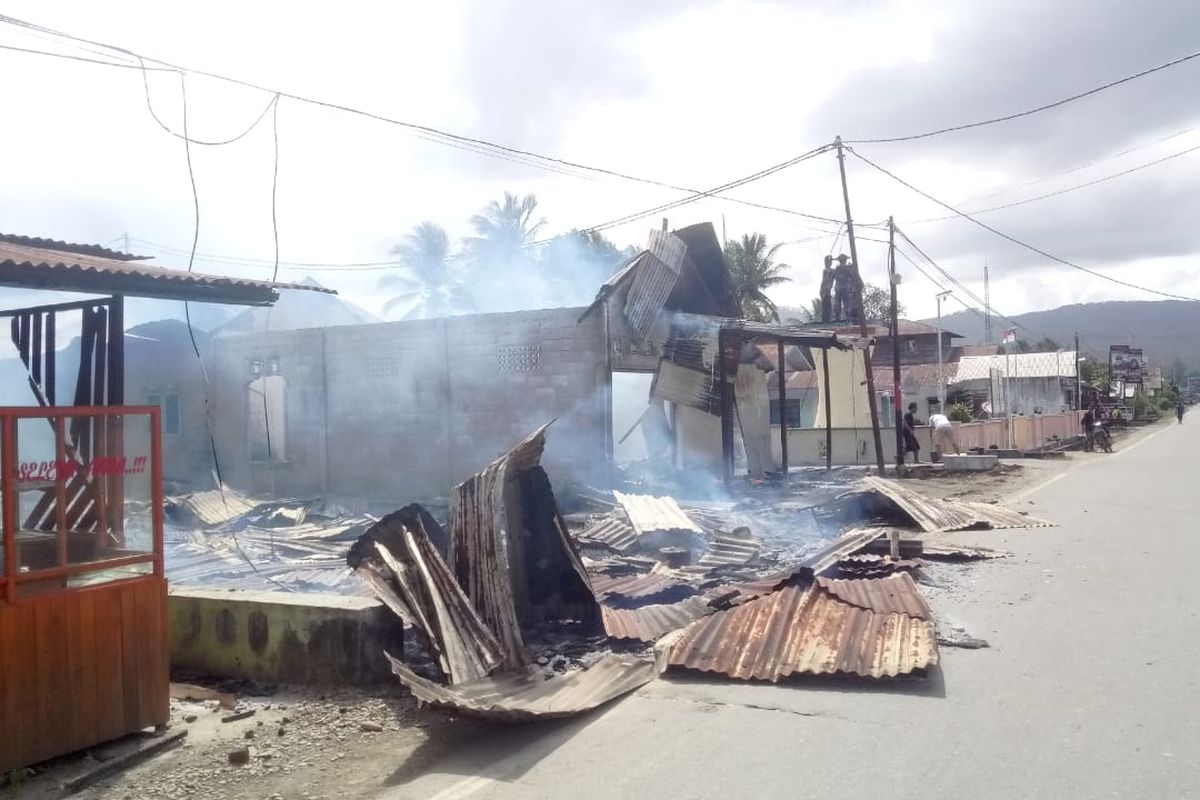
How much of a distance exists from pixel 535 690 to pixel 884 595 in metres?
3.36

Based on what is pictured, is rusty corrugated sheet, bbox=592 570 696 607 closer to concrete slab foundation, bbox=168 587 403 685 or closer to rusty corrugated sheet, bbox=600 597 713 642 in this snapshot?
rusty corrugated sheet, bbox=600 597 713 642

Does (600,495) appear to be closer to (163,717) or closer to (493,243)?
(163,717)

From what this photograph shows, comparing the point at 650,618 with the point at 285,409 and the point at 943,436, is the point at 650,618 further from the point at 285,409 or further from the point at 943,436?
the point at 943,436

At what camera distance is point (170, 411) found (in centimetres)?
2189

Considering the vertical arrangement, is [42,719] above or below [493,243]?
below

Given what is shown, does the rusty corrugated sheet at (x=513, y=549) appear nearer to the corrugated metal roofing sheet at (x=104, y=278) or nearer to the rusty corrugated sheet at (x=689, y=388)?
the corrugated metal roofing sheet at (x=104, y=278)

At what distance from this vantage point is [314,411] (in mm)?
19688

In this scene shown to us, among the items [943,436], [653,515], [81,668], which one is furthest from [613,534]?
[943,436]

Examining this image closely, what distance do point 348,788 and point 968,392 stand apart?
4432 cm

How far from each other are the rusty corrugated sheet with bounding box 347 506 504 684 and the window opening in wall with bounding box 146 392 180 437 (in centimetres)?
1709

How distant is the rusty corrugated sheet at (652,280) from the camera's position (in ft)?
55.2

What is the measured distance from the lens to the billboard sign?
67125 mm

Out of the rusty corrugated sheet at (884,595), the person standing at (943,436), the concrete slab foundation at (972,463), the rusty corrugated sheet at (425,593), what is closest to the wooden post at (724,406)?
the concrete slab foundation at (972,463)

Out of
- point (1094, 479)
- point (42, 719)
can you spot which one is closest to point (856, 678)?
point (42, 719)
